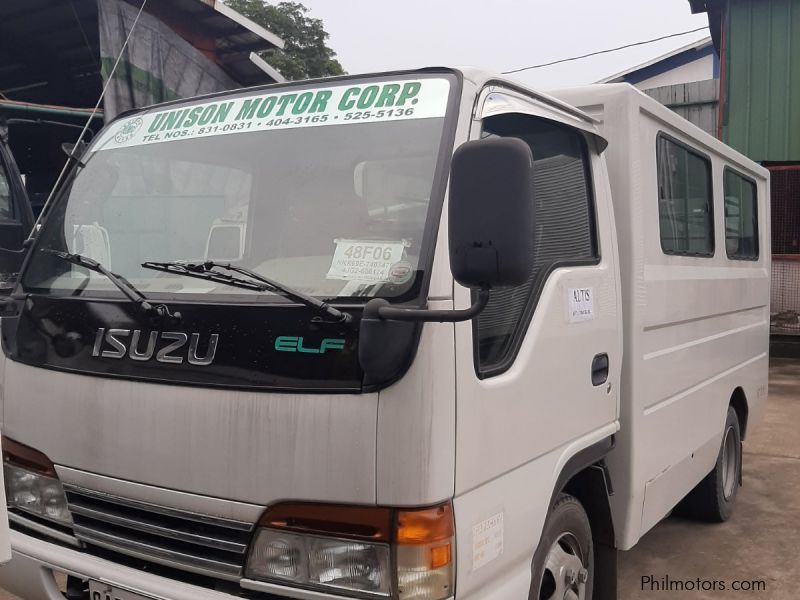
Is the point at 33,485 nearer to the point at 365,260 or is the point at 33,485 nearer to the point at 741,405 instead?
the point at 365,260

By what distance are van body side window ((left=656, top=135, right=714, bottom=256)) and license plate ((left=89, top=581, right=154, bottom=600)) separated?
8.64 feet

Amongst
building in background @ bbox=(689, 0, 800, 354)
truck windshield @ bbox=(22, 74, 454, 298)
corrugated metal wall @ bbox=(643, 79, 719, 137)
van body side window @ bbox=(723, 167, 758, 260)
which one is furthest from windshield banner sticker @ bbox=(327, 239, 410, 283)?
corrugated metal wall @ bbox=(643, 79, 719, 137)

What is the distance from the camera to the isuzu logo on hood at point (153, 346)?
219cm

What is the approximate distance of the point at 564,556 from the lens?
280cm

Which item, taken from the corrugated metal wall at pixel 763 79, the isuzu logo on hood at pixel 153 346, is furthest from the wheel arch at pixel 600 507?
the corrugated metal wall at pixel 763 79

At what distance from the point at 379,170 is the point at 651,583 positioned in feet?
9.78

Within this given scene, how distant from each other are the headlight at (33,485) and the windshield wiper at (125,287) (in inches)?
25.5

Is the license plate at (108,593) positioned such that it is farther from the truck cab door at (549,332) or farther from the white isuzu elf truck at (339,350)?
the truck cab door at (549,332)

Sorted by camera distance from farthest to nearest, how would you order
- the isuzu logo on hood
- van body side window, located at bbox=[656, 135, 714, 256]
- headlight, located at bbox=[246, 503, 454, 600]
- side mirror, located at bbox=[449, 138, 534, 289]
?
van body side window, located at bbox=[656, 135, 714, 256] < the isuzu logo on hood < headlight, located at bbox=[246, 503, 454, 600] < side mirror, located at bbox=[449, 138, 534, 289]

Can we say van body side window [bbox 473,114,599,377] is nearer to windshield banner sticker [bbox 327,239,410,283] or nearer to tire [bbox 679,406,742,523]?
windshield banner sticker [bbox 327,239,410,283]

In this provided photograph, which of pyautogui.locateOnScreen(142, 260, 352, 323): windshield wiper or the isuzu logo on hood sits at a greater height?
pyautogui.locateOnScreen(142, 260, 352, 323): windshield wiper

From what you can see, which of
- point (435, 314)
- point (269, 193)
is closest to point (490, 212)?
point (435, 314)

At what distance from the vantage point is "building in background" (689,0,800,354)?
11.3 m

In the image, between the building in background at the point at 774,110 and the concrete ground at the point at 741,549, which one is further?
the building in background at the point at 774,110
